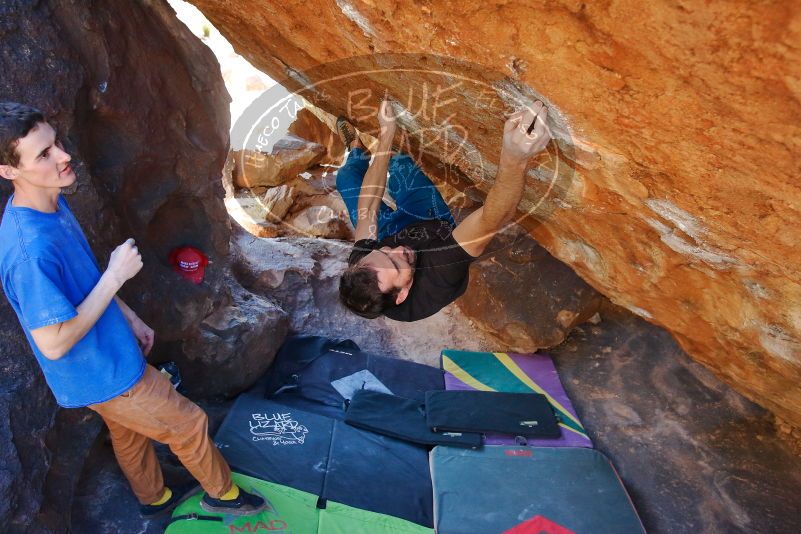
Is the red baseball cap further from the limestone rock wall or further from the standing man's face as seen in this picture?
the standing man's face

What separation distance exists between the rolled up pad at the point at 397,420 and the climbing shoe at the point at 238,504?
978 mm

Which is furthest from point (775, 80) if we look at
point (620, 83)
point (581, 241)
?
point (581, 241)

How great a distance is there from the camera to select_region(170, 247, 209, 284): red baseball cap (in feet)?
10.7

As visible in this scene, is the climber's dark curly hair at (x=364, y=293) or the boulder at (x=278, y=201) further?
the boulder at (x=278, y=201)

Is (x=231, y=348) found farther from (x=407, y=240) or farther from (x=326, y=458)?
(x=407, y=240)

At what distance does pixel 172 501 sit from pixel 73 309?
1466mm

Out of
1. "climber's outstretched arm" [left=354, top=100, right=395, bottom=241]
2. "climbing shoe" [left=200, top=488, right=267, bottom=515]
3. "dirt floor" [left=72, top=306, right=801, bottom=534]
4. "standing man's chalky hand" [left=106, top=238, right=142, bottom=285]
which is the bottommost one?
"climbing shoe" [left=200, top=488, right=267, bottom=515]

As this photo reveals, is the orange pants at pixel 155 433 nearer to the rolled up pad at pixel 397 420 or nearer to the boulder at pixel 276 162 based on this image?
the rolled up pad at pixel 397 420

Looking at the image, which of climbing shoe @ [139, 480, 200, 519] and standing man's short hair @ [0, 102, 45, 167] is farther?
climbing shoe @ [139, 480, 200, 519]

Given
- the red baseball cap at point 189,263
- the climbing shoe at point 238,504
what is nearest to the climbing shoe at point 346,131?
the red baseball cap at point 189,263

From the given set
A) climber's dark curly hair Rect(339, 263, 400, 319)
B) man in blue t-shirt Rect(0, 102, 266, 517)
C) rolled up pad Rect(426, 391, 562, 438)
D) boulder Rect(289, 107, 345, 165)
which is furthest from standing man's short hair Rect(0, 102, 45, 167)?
boulder Rect(289, 107, 345, 165)

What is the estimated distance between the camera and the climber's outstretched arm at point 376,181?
99.6 inches

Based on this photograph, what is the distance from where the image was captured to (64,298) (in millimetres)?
1695

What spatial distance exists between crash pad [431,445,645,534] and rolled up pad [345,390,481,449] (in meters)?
0.09
